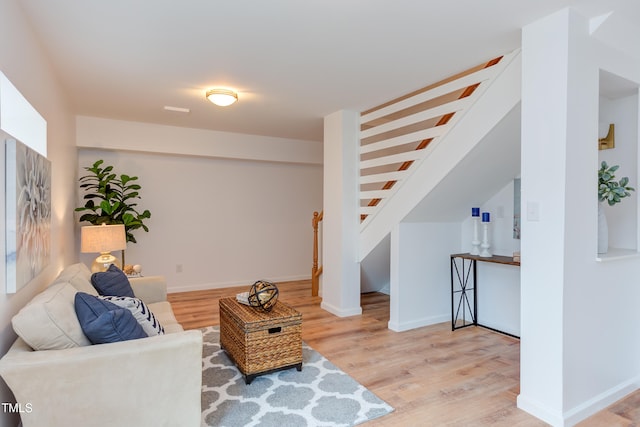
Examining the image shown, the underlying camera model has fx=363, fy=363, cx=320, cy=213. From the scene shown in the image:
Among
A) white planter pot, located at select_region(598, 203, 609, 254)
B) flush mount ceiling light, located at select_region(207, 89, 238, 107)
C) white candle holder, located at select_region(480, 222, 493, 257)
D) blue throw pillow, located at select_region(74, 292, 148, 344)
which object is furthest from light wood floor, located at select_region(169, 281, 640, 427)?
flush mount ceiling light, located at select_region(207, 89, 238, 107)

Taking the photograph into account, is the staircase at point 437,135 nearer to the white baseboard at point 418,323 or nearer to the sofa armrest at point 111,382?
the white baseboard at point 418,323

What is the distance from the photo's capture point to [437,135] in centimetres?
323

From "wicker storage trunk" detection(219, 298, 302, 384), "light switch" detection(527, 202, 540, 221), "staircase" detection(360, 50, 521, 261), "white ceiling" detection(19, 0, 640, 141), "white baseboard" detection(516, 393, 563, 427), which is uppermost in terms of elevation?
"white ceiling" detection(19, 0, 640, 141)

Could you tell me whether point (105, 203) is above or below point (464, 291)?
above

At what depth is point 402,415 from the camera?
2166 mm

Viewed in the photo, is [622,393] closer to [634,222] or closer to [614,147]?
[634,222]

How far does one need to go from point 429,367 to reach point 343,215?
1.89 meters

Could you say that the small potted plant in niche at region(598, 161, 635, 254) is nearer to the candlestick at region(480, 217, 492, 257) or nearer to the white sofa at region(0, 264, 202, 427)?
the candlestick at region(480, 217, 492, 257)

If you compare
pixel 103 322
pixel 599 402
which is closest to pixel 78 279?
pixel 103 322

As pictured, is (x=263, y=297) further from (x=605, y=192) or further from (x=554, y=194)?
(x=605, y=192)

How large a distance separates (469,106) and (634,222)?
144cm

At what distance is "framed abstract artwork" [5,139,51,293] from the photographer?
5.83 feet

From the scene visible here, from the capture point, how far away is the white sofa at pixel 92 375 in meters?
1.52

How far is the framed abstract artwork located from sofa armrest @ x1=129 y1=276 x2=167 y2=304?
0.80m
